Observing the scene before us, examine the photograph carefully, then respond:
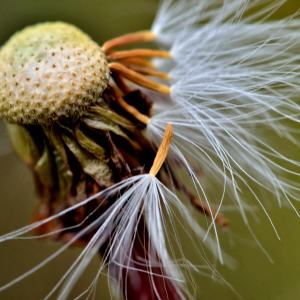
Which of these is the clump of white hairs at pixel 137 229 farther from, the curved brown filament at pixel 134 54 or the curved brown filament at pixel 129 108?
the curved brown filament at pixel 134 54

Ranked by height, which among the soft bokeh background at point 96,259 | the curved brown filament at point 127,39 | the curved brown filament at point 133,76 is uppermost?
the curved brown filament at point 127,39

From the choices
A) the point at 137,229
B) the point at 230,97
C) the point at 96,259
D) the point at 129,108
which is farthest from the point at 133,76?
the point at 96,259

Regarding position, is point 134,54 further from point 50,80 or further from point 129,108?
point 50,80

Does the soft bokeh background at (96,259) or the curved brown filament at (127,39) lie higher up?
the curved brown filament at (127,39)

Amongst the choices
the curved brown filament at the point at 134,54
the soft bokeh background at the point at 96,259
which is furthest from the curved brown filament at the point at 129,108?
the soft bokeh background at the point at 96,259

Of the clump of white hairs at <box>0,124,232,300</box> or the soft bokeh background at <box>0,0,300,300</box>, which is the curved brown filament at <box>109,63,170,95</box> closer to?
the clump of white hairs at <box>0,124,232,300</box>

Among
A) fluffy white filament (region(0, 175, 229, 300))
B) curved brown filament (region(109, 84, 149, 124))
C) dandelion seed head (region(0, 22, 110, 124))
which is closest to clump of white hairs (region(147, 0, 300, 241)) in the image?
curved brown filament (region(109, 84, 149, 124))

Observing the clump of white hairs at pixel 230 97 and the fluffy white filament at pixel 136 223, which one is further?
the clump of white hairs at pixel 230 97
